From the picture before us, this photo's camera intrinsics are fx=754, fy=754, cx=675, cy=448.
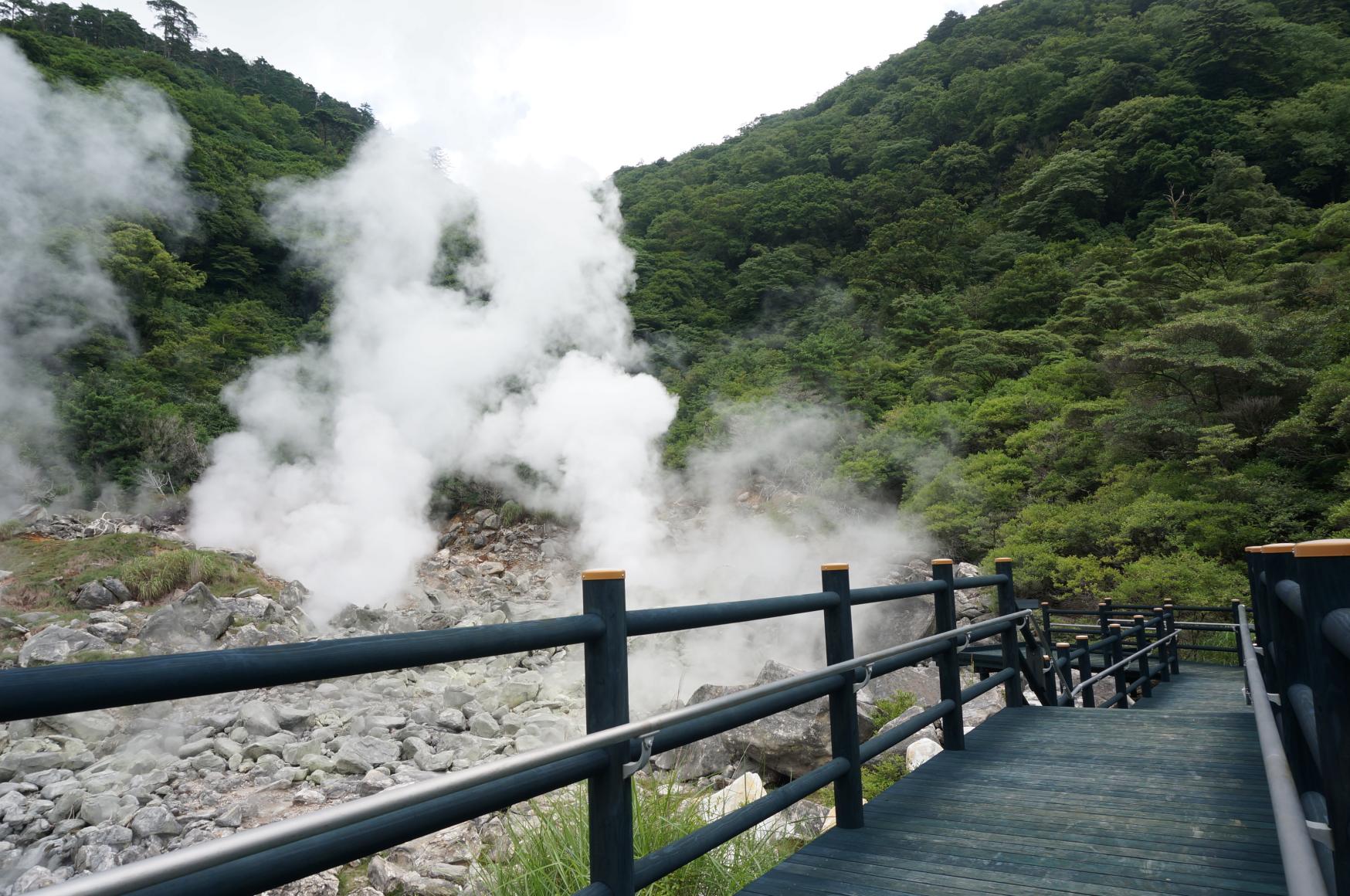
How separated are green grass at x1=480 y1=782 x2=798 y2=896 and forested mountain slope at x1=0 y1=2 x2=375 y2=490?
3169 centimetres

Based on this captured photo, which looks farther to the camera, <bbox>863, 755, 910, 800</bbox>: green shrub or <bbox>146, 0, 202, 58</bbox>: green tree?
<bbox>146, 0, 202, 58</bbox>: green tree

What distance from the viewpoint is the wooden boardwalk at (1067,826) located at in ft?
7.54

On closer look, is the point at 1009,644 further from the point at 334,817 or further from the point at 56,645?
the point at 56,645

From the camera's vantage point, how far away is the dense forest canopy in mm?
14977

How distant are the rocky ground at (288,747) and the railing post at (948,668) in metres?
1.16

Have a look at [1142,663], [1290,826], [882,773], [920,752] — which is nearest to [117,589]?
[882,773]

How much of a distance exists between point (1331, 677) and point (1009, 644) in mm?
4512

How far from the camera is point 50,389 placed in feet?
99.2

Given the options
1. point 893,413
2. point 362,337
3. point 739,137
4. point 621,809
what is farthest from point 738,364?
point 739,137

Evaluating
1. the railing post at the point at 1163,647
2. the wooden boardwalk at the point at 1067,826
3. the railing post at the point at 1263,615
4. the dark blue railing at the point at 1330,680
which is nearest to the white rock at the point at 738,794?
the wooden boardwalk at the point at 1067,826

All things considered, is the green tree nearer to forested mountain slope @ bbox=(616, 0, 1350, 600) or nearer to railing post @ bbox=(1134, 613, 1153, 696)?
forested mountain slope @ bbox=(616, 0, 1350, 600)

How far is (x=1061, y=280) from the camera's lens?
2861 centimetres

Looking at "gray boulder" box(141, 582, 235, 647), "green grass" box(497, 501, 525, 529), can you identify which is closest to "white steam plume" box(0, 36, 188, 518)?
"green grass" box(497, 501, 525, 529)

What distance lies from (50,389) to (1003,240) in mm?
40698
